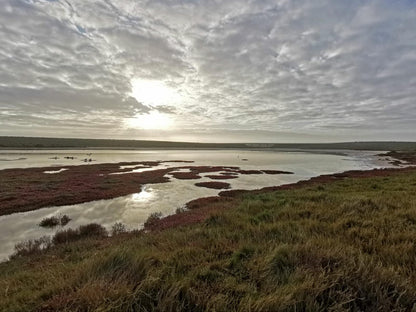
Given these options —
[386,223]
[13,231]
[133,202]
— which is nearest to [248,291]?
[386,223]

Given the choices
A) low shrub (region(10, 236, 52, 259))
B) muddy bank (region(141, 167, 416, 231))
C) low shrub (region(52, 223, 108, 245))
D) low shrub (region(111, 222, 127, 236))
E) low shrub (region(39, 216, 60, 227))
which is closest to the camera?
low shrub (region(10, 236, 52, 259))

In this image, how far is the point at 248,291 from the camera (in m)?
3.68

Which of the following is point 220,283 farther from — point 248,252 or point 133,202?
point 133,202

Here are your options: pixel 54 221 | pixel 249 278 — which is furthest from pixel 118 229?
pixel 249 278

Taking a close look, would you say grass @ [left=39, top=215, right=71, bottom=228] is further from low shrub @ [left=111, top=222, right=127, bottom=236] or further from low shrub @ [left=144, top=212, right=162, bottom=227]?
low shrub @ [left=144, top=212, right=162, bottom=227]

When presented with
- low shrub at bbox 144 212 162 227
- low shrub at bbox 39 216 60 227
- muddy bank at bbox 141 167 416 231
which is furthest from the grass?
muddy bank at bbox 141 167 416 231

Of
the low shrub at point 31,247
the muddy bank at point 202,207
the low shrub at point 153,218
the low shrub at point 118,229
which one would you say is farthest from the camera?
the low shrub at point 153,218

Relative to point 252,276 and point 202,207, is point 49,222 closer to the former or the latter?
point 202,207

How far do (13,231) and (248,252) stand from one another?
13932 mm

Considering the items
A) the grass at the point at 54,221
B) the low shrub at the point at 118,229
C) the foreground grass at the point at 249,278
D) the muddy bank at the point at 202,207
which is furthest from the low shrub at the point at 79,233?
the foreground grass at the point at 249,278

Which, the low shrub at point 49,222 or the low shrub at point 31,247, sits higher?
the low shrub at point 31,247

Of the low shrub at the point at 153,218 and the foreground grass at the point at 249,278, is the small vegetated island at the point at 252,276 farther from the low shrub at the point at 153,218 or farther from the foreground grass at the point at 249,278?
the low shrub at the point at 153,218

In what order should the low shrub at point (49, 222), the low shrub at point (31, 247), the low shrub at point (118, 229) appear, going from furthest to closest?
the low shrub at point (49, 222)
the low shrub at point (118, 229)
the low shrub at point (31, 247)

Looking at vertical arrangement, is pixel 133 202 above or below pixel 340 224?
below
